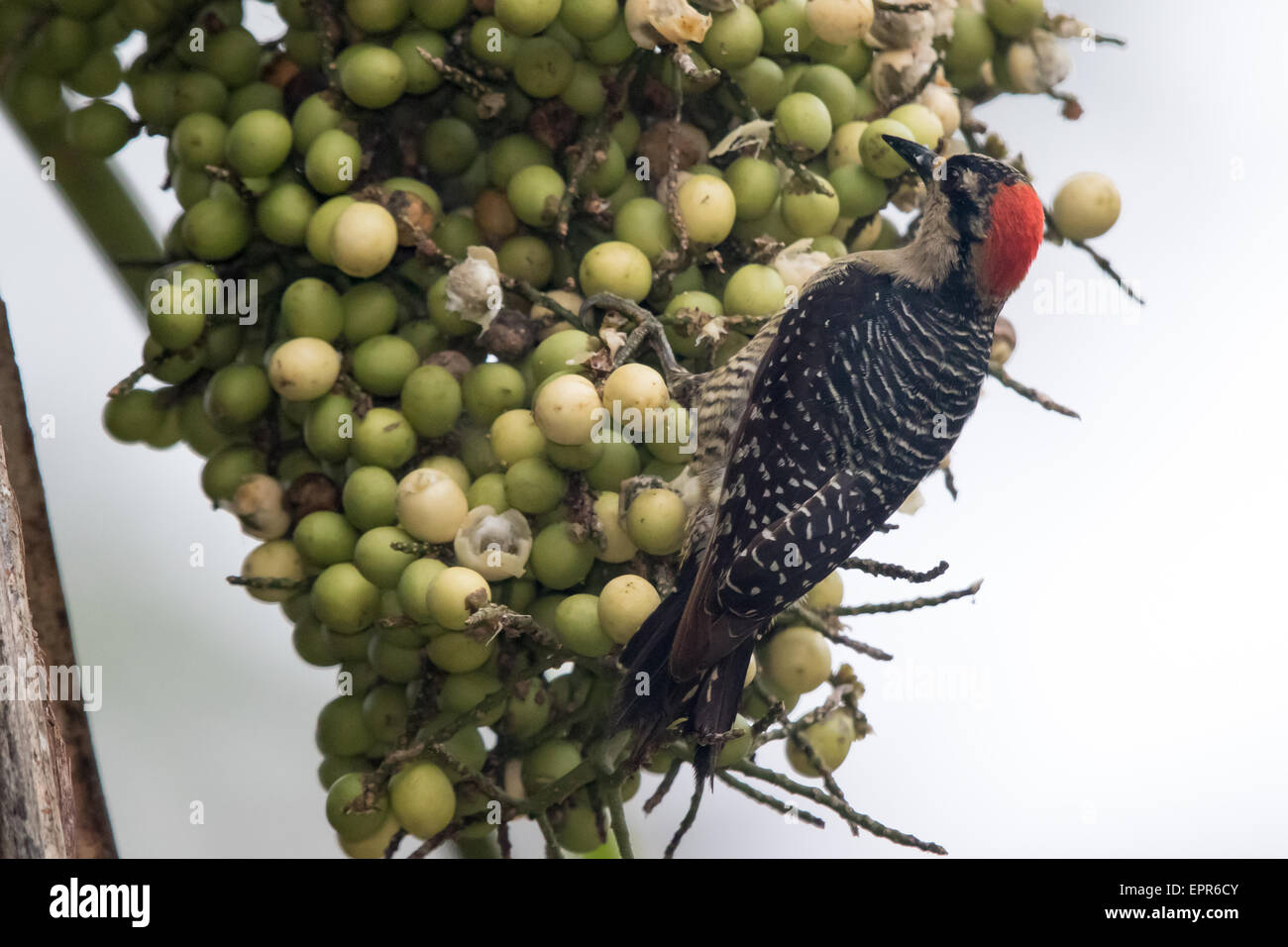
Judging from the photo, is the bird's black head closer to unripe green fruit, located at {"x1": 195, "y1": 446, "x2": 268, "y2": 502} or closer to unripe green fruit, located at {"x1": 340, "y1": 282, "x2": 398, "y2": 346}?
unripe green fruit, located at {"x1": 340, "y1": 282, "x2": 398, "y2": 346}

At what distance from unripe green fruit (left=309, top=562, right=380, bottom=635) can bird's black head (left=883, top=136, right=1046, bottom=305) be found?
2.66ft

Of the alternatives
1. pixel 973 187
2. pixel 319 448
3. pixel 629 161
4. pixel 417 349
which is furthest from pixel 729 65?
pixel 319 448

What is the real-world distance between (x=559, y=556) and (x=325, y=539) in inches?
10.7

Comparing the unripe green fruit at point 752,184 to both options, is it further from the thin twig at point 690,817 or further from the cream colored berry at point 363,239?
the thin twig at point 690,817

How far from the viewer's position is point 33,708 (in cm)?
89

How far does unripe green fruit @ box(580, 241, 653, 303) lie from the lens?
4.47 ft

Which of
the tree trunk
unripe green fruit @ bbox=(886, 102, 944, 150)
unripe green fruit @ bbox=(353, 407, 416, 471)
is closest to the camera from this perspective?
the tree trunk

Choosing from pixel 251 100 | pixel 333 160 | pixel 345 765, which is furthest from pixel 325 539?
pixel 251 100

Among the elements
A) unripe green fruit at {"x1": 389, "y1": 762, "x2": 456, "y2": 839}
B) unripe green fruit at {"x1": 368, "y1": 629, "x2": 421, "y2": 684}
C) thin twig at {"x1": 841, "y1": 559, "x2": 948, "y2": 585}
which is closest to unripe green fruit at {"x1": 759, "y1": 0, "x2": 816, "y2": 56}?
thin twig at {"x1": 841, "y1": 559, "x2": 948, "y2": 585}

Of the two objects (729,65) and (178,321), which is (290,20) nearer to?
(178,321)

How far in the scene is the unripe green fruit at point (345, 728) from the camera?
1.45m

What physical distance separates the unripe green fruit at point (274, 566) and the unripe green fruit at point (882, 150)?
82cm

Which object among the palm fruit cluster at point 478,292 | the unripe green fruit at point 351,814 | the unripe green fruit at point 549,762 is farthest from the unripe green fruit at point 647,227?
the unripe green fruit at point 351,814
